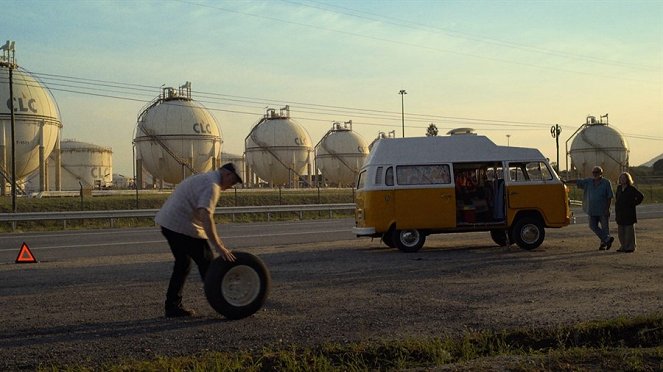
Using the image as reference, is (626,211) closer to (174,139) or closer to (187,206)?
(187,206)

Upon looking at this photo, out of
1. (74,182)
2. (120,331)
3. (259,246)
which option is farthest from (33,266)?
(74,182)

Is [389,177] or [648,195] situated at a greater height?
[389,177]

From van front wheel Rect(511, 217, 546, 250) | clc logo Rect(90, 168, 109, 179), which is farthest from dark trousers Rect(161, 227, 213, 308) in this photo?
clc logo Rect(90, 168, 109, 179)

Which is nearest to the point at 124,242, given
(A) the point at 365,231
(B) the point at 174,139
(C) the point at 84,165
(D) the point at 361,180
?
(D) the point at 361,180

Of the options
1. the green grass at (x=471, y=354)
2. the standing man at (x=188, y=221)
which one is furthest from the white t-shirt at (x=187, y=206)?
Result: the green grass at (x=471, y=354)

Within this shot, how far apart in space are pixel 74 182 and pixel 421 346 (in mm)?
72016

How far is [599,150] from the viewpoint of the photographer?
6831 cm

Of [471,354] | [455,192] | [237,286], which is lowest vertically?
[471,354]

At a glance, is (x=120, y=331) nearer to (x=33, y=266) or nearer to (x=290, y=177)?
(x=33, y=266)

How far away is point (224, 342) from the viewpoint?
19.5ft

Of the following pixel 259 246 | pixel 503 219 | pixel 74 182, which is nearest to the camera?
pixel 503 219

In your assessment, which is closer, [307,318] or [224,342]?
[224,342]

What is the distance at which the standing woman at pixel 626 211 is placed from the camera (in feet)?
44.7

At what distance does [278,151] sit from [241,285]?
55852 mm
